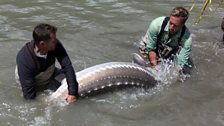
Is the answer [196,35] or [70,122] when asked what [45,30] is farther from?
[196,35]

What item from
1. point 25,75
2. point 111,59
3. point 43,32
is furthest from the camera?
point 111,59

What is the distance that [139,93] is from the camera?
5.49 meters

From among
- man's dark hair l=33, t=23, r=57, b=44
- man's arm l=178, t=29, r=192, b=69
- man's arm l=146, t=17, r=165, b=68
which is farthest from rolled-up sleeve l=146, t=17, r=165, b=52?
man's dark hair l=33, t=23, r=57, b=44

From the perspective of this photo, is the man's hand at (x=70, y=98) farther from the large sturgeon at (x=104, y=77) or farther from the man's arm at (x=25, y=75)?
the man's arm at (x=25, y=75)

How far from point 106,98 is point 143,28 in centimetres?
314

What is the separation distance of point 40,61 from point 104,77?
80 cm

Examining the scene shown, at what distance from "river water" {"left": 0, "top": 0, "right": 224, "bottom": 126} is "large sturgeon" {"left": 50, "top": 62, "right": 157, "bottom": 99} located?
0.16 metres

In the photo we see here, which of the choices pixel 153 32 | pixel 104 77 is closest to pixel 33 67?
pixel 104 77

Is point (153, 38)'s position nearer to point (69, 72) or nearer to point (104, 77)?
point (104, 77)

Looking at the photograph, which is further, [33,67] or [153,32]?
[153,32]

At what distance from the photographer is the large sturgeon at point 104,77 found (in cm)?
501

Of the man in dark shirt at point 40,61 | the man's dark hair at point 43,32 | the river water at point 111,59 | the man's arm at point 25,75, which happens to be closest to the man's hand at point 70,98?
the man in dark shirt at point 40,61

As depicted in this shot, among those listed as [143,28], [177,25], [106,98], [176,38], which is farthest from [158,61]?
[143,28]

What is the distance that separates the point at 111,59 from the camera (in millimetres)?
6586
